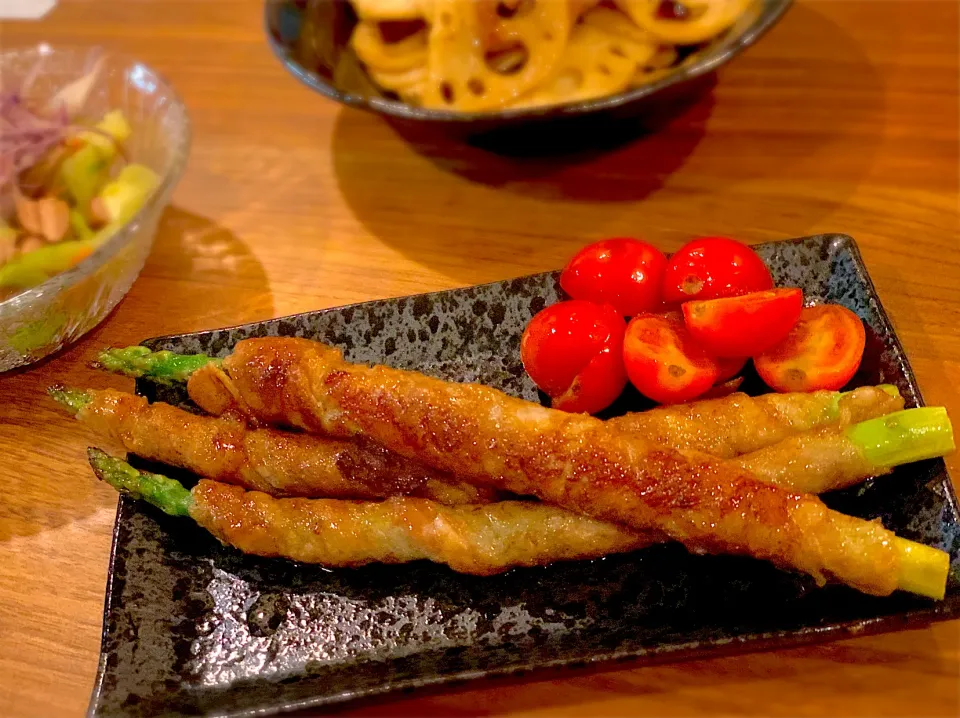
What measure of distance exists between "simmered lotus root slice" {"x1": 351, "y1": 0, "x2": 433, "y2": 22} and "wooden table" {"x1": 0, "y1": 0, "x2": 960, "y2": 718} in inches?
23.0

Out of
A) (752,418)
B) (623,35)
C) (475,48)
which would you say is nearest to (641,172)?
(623,35)

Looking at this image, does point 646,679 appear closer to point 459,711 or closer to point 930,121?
point 459,711

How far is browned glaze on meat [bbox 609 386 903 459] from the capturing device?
214 centimetres

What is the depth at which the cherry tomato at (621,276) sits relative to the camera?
2.49 m

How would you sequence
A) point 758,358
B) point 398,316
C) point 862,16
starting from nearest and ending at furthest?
point 758,358, point 398,316, point 862,16

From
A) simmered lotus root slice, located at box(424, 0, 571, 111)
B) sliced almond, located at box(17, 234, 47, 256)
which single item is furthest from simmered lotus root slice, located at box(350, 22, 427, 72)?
sliced almond, located at box(17, 234, 47, 256)

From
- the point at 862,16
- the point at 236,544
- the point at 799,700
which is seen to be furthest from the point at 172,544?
the point at 862,16

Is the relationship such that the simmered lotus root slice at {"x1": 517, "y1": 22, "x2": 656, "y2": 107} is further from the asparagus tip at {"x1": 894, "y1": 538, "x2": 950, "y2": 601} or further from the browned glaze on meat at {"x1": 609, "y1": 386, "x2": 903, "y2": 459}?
the asparagus tip at {"x1": 894, "y1": 538, "x2": 950, "y2": 601}

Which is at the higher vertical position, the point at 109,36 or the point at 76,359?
the point at 109,36

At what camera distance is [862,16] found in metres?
4.06

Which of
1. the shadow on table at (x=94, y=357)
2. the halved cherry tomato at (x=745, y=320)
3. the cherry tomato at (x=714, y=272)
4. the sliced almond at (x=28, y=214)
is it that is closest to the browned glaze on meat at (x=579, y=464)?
the halved cherry tomato at (x=745, y=320)

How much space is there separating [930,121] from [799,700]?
9.23ft

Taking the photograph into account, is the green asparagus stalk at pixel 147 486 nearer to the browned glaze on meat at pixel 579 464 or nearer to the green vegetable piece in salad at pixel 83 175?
the browned glaze on meat at pixel 579 464

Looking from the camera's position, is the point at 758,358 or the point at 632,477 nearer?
the point at 632,477
